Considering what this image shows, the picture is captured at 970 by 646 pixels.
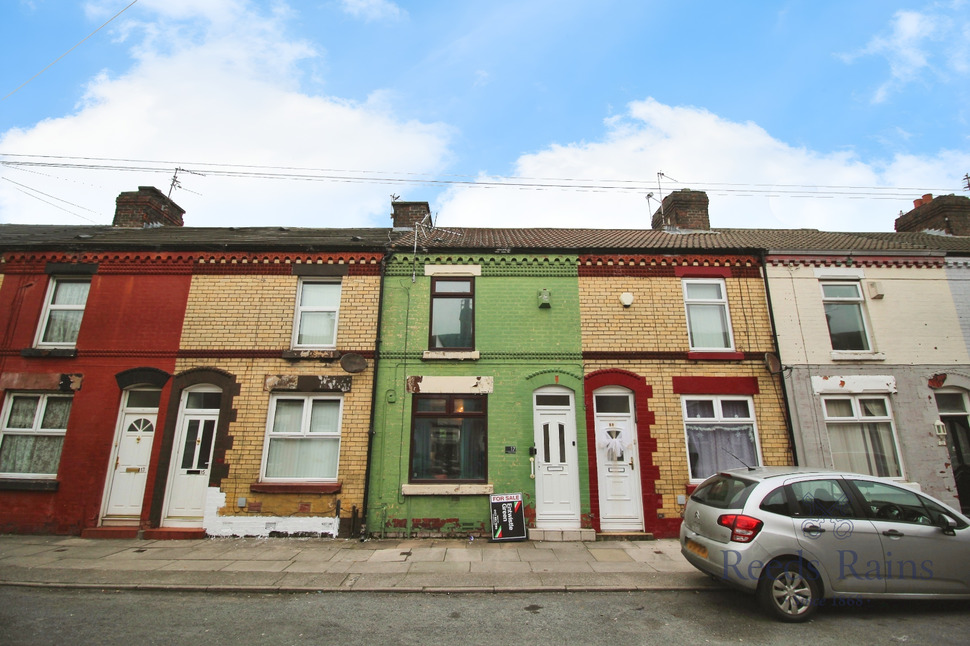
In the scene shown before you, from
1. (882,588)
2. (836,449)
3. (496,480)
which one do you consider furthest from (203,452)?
(836,449)

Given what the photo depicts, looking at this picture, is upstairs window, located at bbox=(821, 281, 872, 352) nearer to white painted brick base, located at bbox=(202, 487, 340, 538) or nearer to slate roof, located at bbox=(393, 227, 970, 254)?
slate roof, located at bbox=(393, 227, 970, 254)

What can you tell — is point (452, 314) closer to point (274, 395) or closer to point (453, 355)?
point (453, 355)

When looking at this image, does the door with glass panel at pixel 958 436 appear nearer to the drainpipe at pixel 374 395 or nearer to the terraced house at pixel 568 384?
the terraced house at pixel 568 384

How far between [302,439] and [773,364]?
33.4 feet

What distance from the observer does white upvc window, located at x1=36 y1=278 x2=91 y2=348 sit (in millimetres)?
10273

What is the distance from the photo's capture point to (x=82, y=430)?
9555 millimetres

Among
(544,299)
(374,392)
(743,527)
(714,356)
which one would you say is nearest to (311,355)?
(374,392)

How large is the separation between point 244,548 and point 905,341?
47.4ft

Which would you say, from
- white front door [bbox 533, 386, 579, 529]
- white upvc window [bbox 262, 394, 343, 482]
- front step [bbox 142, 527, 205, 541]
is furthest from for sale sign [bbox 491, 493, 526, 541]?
front step [bbox 142, 527, 205, 541]

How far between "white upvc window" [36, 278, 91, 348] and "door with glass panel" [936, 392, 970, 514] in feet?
62.8

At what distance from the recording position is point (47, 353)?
9.91 metres

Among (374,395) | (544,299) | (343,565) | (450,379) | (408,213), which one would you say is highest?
(408,213)

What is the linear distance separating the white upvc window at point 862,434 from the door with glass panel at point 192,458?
1303 centimetres

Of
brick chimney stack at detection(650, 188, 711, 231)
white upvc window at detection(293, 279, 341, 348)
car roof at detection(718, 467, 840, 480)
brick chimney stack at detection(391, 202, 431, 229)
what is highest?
brick chimney stack at detection(650, 188, 711, 231)
